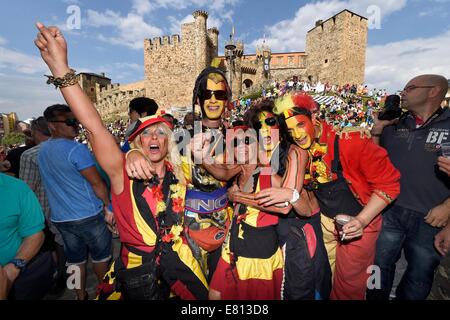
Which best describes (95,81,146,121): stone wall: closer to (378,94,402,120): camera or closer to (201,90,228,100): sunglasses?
(201,90,228,100): sunglasses

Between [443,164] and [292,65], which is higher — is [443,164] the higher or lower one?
the lower one

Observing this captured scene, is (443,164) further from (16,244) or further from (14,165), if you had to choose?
(14,165)

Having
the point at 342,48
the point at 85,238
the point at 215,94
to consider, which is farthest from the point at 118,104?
the point at 215,94

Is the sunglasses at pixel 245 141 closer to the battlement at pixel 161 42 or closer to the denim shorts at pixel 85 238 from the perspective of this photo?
the denim shorts at pixel 85 238

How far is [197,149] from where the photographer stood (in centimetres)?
179

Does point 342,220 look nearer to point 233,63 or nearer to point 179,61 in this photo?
point 179,61

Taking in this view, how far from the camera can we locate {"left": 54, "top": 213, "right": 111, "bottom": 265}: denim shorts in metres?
2.79

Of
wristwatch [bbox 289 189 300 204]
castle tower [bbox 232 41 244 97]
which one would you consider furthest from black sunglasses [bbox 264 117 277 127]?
castle tower [bbox 232 41 244 97]

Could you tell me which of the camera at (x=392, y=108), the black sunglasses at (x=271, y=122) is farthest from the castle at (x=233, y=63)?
the black sunglasses at (x=271, y=122)

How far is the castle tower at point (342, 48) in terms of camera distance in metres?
35.1

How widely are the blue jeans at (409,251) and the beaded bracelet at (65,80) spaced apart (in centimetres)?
334

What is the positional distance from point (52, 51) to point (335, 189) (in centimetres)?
250

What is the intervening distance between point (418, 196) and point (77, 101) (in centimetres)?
339
